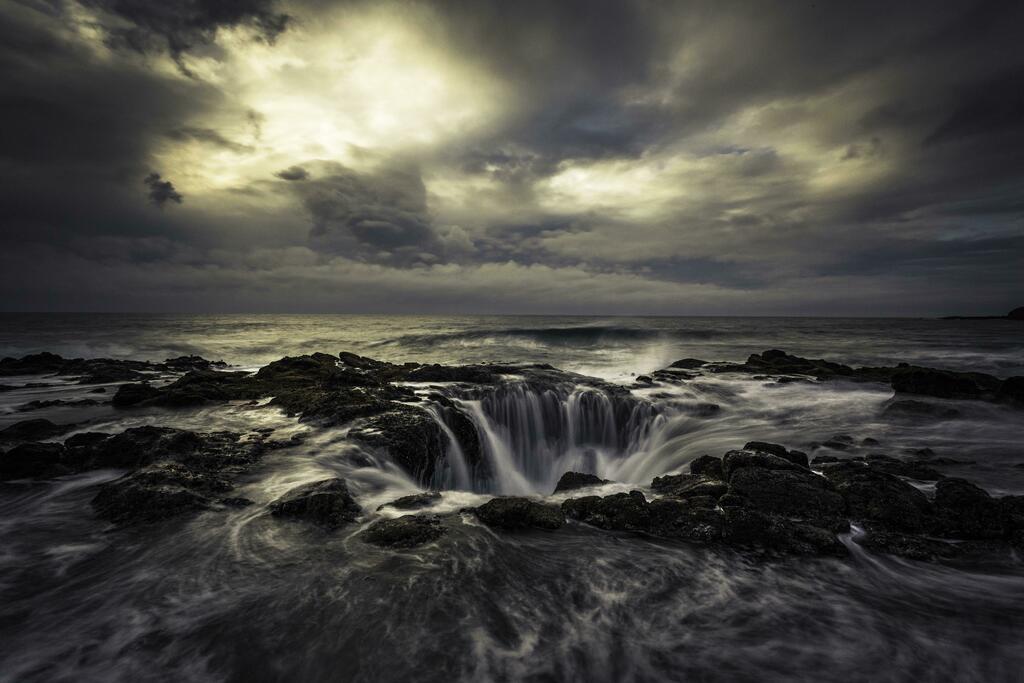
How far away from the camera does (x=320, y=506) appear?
18.3ft

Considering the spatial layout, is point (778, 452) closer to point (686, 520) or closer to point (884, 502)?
point (884, 502)

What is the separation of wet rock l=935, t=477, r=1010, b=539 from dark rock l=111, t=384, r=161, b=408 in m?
16.9

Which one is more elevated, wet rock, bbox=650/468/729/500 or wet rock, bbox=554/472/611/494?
wet rock, bbox=650/468/729/500

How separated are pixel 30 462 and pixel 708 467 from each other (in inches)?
439

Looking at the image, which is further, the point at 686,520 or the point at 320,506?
the point at 320,506

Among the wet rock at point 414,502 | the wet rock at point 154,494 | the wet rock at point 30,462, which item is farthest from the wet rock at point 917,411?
the wet rock at point 30,462

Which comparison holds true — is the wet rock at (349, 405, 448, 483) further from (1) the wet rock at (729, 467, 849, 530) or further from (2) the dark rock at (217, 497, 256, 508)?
(1) the wet rock at (729, 467, 849, 530)

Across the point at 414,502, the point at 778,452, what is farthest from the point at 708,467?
the point at 414,502

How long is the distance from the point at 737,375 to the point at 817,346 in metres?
40.1

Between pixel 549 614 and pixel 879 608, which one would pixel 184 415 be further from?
pixel 879 608

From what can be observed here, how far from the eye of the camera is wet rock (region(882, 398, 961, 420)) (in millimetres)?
11205

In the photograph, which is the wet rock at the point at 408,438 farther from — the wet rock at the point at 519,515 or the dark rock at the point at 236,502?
the wet rock at the point at 519,515

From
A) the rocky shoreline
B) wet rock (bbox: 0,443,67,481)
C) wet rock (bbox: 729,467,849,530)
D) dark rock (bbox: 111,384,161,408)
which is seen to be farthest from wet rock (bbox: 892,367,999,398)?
dark rock (bbox: 111,384,161,408)

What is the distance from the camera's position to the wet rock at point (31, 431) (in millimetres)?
8584
